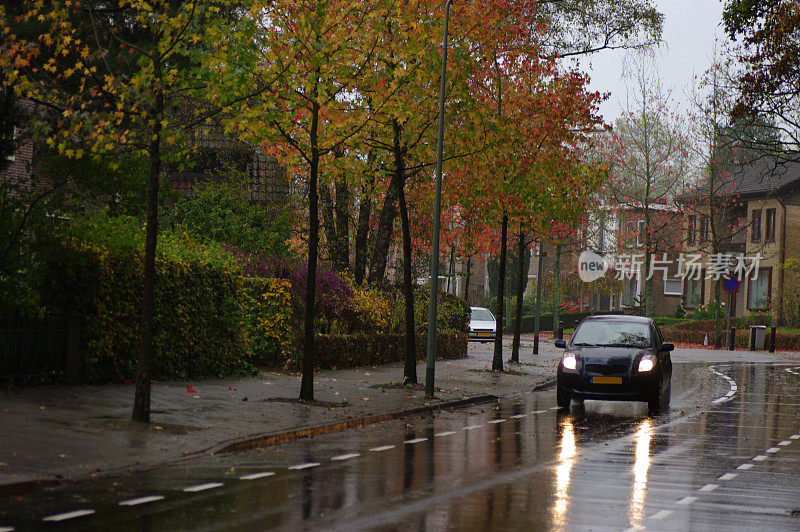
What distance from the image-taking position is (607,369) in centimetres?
1984

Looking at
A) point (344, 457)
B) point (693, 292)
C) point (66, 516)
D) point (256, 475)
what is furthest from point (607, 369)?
point (693, 292)

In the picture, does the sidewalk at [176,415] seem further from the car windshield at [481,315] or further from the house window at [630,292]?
the house window at [630,292]

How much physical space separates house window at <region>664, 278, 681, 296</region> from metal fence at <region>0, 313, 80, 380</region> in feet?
213

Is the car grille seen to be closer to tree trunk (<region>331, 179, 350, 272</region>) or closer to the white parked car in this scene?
tree trunk (<region>331, 179, 350, 272</region>)

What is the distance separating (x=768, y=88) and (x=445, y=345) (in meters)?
12.8

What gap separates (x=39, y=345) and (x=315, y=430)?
4814mm

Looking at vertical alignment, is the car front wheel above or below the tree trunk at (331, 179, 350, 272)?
below

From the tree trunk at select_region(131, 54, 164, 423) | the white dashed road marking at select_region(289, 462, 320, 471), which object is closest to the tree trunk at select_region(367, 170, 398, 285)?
the tree trunk at select_region(131, 54, 164, 423)

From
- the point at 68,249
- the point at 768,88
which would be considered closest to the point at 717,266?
the point at 768,88

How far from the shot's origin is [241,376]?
22.0 meters

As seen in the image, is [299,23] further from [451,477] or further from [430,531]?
[430,531]

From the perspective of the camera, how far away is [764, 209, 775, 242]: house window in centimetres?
6281

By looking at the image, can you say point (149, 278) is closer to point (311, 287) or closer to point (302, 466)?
point (302, 466)

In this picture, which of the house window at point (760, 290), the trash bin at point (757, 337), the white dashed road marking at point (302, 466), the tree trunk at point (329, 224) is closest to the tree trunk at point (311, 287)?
the white dashed road marking at point (302, 466)
